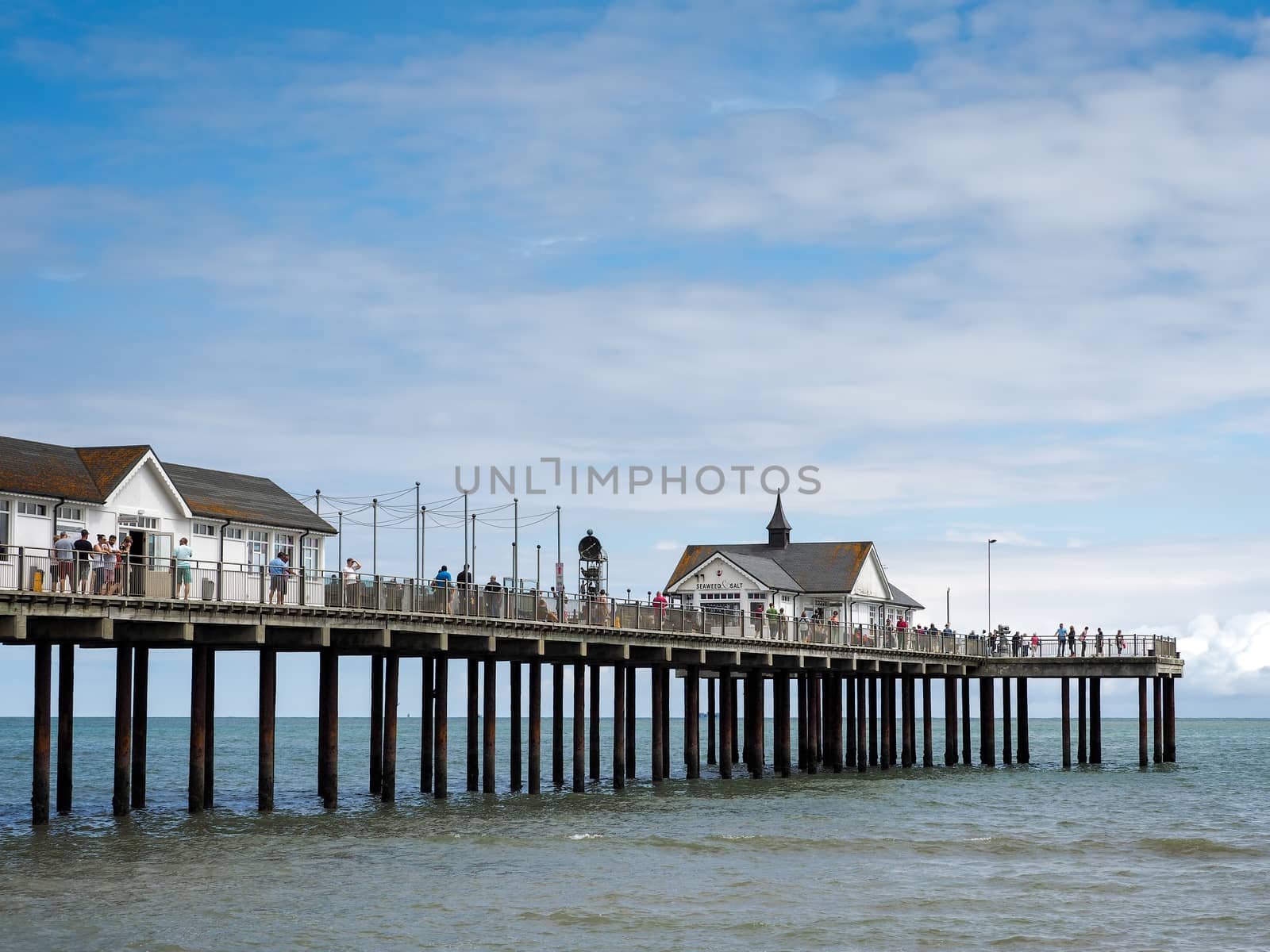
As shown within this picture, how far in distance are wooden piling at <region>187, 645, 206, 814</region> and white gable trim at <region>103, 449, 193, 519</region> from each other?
4114 millimetres

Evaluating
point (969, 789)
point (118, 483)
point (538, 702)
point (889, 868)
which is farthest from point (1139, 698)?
point (118, 483)

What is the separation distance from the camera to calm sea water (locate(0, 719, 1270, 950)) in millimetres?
25469

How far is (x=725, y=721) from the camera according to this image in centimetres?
5784

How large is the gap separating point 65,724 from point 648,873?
1595 centimetres

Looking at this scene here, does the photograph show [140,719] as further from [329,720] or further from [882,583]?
[882,583]

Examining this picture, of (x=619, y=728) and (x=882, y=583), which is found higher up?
(x=882, y=583)

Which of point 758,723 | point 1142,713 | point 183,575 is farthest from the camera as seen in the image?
point 1142,713

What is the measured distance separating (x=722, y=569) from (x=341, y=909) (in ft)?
151

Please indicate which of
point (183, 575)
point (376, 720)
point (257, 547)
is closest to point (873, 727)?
point (376, 720)

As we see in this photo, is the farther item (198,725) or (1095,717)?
(1095,717)

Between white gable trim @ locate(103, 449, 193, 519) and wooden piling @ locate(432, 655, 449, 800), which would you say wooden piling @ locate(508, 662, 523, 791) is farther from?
white gable trim @ locate(103, 449, 193, 519)

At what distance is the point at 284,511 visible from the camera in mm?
44312

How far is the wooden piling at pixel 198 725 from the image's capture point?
36750 mm

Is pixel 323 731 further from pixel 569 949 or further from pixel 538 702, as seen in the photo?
pixel 569 949
